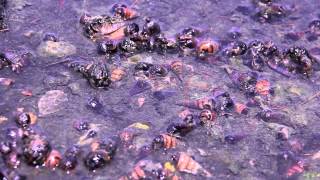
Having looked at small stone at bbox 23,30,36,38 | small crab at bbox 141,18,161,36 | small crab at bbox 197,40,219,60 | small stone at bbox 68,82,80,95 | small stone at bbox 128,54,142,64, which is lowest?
small stone at bbox 68,82,80,95

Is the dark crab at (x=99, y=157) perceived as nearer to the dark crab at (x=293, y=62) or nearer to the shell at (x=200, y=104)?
the shell at (x=200, y=104)

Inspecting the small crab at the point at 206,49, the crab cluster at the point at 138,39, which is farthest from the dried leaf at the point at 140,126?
the small crab at the point at 206,49

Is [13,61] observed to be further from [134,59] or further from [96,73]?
[134,59]

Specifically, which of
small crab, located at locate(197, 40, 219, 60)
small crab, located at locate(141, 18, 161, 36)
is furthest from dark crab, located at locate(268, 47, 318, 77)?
small crab, located at locate(141, 18, 161, 36)

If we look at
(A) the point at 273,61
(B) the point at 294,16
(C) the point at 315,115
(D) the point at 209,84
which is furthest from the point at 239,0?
(C) the point at 315,115

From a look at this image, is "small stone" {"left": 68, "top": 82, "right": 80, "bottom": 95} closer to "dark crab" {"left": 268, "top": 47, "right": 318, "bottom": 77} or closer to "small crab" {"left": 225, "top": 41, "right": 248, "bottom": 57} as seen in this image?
"small crab" {"left": 225, "top": 41, "right": 248, "bottom": 57}

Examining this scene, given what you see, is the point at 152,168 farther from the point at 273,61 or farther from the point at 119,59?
the point at 273,61

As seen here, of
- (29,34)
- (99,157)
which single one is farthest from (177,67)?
(29,34)
